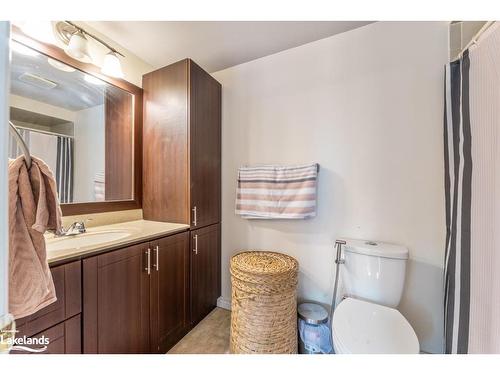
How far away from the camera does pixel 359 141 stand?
1.40 metres

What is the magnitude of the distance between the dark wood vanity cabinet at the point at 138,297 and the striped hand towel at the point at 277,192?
0.56 meters

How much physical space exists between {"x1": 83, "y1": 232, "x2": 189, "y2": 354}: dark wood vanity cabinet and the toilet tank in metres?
1.15

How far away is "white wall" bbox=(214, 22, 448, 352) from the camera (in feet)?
4.03

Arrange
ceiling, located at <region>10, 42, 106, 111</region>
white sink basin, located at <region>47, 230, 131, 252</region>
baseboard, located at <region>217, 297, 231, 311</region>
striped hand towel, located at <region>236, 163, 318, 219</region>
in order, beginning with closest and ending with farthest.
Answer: white sink basin, located at <region>47, 230, 131, 252</region>, ceiling, located at <region>10, 42, 106, 111</region>, striped hand towel, located at <region>236, 163, 318, 219</region>, baseboard, located at <region>217, 297, 231, 311</region>

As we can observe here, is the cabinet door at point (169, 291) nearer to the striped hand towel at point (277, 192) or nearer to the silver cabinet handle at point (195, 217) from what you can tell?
the silver cabinet handle at point (195, 217)

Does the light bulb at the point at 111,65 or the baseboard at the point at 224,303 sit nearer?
the light bulb at the point at 111,65

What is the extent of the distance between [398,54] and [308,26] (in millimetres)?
617

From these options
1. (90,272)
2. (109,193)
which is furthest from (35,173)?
(109,193)

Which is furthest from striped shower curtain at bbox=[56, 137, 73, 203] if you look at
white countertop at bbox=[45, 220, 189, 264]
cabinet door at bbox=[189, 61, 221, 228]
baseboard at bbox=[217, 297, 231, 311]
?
baseboard at bbox=[217, 297, 231, 311]

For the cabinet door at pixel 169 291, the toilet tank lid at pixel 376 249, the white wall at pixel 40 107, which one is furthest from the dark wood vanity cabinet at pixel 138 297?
the toilet tank lid at pixel 376 249

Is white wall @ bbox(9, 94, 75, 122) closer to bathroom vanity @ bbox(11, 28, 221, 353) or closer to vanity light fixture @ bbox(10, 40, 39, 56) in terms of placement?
bathroom vanity @ bbox(11, 28, 221, 353)

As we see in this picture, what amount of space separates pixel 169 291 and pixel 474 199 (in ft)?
5.63

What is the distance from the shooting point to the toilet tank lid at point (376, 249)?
3.83 feet

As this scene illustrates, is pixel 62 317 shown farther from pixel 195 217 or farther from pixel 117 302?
pixel 195 217
